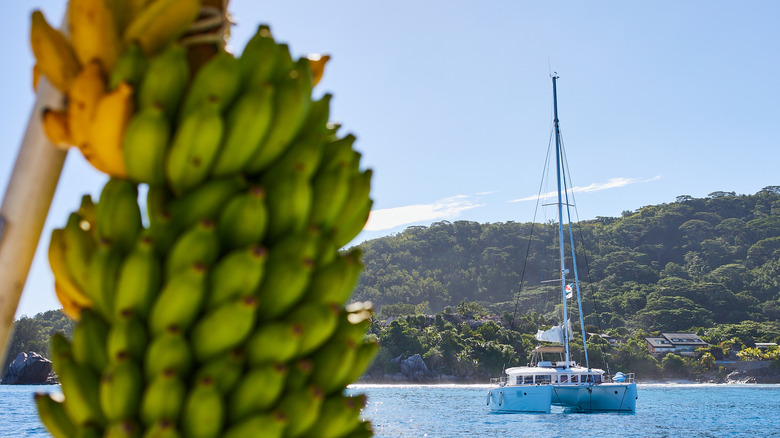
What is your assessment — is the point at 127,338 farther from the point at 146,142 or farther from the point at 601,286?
the point at 601,286

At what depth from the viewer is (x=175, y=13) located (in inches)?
35.5

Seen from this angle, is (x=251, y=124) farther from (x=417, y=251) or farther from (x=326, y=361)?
(x=417, y=251)

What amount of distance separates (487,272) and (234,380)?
11991 centimetres

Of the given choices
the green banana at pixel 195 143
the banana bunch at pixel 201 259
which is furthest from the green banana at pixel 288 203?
the green banana at pixel 195 143

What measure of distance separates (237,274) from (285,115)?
0.27m

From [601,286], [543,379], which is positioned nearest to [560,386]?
[543,379]

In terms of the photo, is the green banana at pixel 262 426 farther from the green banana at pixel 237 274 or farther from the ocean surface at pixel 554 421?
the ocean surface at pixel 554 421

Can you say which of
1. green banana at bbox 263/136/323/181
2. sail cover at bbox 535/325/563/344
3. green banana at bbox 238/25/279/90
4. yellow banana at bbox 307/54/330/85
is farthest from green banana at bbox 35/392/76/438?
sail cover at bbox 535/325/563/344

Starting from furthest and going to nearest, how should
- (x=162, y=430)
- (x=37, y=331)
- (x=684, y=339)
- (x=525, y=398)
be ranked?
(x=684, y=339), (x=37, y=331), (x=525, y=398), (x=162, y=430)

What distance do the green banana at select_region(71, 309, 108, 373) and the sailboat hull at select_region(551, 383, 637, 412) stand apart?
1306 inches

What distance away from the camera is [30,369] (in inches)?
2147

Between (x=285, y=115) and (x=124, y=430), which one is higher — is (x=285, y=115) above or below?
above

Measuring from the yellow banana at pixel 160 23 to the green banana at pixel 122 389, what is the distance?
478 millimetres

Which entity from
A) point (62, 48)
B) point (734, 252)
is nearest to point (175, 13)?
point (62, 48)
